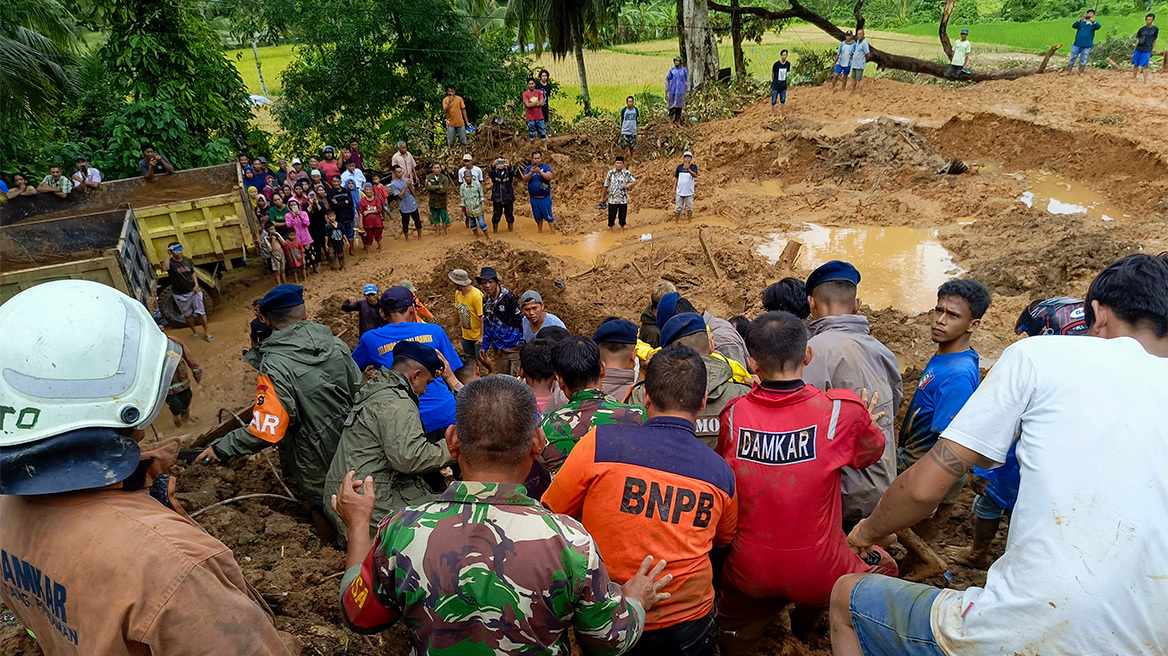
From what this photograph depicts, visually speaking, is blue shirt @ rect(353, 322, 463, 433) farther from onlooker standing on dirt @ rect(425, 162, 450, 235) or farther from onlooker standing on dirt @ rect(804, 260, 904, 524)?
onlooker standing on dirt @ rect(425, 162, 450, 235)

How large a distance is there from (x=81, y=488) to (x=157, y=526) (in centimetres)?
18

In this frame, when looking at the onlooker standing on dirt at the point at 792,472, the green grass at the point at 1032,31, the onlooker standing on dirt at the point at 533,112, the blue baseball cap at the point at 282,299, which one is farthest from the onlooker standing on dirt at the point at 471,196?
the green grass at the point at 1032,31

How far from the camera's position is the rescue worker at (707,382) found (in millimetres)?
3027

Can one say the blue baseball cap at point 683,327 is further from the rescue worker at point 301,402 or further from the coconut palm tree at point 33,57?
the coconut palm tree at point 33,57

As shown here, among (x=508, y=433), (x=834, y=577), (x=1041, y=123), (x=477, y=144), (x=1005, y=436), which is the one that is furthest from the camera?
(x=477, y=144)

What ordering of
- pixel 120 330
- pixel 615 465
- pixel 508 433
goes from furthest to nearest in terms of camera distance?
pixel 615 465 < pixel 508 433 < pixel 120 330

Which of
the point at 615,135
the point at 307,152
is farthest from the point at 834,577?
the point at 307,152

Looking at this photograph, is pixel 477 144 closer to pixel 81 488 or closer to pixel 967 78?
pixel 967 78

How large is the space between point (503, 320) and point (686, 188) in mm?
6820

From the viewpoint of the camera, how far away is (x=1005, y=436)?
6.14ft

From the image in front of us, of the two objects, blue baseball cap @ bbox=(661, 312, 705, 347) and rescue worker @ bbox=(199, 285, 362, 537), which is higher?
blue baseball cap @ bbox=(661, 312, 705, 347)

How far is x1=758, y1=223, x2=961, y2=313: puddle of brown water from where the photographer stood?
945cm

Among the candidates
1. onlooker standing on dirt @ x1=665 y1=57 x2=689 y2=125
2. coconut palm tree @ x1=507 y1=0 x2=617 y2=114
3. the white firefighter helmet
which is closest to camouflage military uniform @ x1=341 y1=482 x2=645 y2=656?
the white firefighter helmet

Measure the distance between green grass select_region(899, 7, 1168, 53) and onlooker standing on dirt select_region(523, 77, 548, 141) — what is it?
20.4 metres
